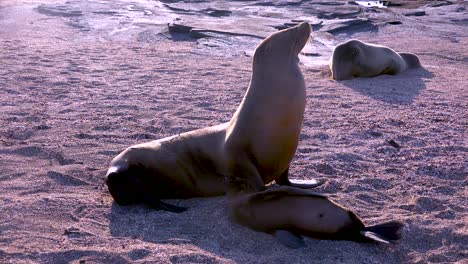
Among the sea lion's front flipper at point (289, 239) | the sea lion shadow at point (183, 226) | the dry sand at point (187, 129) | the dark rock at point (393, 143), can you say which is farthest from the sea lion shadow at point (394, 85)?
the sea lion's front flipper at point (289, 239)

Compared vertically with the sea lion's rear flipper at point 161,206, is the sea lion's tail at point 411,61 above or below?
below

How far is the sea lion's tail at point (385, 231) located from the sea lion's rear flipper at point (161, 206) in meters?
1.21

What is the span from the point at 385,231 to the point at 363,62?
18.4 ft

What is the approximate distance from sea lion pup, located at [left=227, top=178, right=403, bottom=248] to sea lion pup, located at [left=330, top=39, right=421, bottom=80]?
507 centimetres

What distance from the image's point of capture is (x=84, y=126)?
6242mm

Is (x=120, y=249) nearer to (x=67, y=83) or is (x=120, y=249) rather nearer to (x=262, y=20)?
(x=67, y=83)

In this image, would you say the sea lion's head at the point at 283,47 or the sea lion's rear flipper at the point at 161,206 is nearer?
the sea lion's rear flipper at the point at 161,206

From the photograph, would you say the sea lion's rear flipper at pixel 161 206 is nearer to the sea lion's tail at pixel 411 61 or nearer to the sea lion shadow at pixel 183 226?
the sea lion shadow at pixel 183 226

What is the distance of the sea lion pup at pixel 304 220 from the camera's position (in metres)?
3.79

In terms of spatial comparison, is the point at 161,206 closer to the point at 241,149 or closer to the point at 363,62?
the point at 241,149

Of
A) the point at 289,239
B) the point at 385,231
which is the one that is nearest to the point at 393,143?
the point at 385,231

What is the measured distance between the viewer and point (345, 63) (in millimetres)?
8906

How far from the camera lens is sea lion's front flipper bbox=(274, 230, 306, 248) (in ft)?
12.2

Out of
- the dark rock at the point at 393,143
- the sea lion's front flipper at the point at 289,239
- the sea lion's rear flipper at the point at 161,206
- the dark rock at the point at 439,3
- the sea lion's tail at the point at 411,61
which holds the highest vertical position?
the sea lion's front flipper at the point at 289,239
